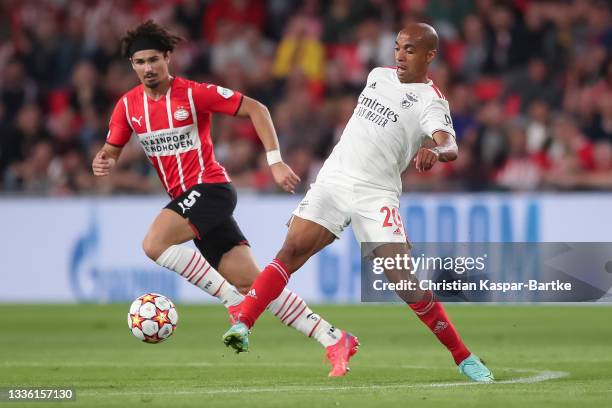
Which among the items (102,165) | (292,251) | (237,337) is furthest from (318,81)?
(237,337)

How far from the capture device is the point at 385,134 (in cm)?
827

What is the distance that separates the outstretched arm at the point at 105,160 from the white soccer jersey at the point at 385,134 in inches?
64.1

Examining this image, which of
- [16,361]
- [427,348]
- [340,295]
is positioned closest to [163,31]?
[16,361]

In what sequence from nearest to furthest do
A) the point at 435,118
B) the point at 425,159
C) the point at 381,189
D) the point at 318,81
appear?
the point at 425,159 < the point at 435,118 < the point at 381,189 < the point at 318,81

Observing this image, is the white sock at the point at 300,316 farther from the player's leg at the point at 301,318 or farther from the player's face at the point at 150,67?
the player's face at the point at 150,67

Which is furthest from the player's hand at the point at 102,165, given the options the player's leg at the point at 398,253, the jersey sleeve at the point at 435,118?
the jersey sleeve at the point at 435,118

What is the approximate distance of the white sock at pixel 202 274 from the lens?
9.18 m

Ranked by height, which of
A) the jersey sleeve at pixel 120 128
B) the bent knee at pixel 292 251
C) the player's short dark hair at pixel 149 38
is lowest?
the bent knee at pixel 292 251

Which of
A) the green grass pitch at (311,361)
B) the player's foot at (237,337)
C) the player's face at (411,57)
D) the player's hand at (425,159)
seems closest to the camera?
the green grass pitch at (311,361)

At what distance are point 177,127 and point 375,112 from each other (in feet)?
5.43

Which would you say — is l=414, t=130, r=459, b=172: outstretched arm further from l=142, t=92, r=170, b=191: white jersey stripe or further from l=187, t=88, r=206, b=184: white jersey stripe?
l=142, t=92, r=170, b=191: white jersey stripe

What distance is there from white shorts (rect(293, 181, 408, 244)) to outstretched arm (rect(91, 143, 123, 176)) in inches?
61.4

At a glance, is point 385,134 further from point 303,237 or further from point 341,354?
point 341,354

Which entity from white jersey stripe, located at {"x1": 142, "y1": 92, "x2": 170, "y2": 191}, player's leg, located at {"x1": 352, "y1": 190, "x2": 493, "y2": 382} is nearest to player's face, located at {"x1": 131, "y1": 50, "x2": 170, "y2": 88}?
white jersey stripe, located at {"x1": 142, "y1": 92, "x2": 170, "y2": 191}
